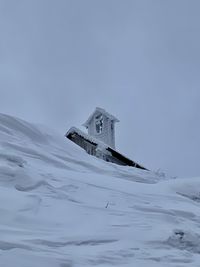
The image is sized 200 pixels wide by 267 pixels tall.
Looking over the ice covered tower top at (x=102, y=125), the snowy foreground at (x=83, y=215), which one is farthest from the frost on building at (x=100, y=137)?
the snowy foreground at (x=83, y=215)

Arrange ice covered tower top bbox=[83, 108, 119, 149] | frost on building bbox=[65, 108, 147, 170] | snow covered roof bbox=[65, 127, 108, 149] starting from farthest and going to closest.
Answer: ice covered tower top bbox=[83, 108, 119, 149]
snow covered roof bbox=[65, 127, 108, 149]
frost on building bbox=[65, 108, 147, 170]

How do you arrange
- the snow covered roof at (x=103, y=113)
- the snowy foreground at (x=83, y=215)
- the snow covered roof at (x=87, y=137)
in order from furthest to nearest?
the snow covered roof at (x=103, y=113) < the snow covered roof at (x=87, y=137) < the snowy foreground at (x=83, y=215)

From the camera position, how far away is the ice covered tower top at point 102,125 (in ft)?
62.7

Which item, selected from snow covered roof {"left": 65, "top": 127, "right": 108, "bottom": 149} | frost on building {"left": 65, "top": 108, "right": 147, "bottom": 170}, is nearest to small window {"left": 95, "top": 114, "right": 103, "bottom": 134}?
frost on building {"left": 65, "top": 108, "right": 147, "bottom": 170}

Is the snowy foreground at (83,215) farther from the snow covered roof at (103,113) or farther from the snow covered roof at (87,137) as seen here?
the snow covered roof at (103,113)

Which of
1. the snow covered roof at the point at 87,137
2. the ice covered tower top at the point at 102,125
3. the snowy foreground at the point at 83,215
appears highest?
the ice covered tower top at the point at 102,125

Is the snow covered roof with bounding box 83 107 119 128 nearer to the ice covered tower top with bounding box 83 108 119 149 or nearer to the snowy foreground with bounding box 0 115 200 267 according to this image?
the ice covered tower top with bounding box 83 108 119 149

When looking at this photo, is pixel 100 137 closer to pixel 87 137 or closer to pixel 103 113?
pixel 103 113

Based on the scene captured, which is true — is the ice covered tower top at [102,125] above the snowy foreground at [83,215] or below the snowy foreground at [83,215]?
above

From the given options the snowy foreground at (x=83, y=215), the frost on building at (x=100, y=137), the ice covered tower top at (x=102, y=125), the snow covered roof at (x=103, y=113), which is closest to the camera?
the snowy foreground at (x=83, y=215)

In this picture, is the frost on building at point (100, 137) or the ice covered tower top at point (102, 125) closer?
the frost on building at point (100, 137)

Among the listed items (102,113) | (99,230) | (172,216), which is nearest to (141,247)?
(99,230)

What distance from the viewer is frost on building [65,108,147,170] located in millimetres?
16688

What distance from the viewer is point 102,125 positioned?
63.6ft
